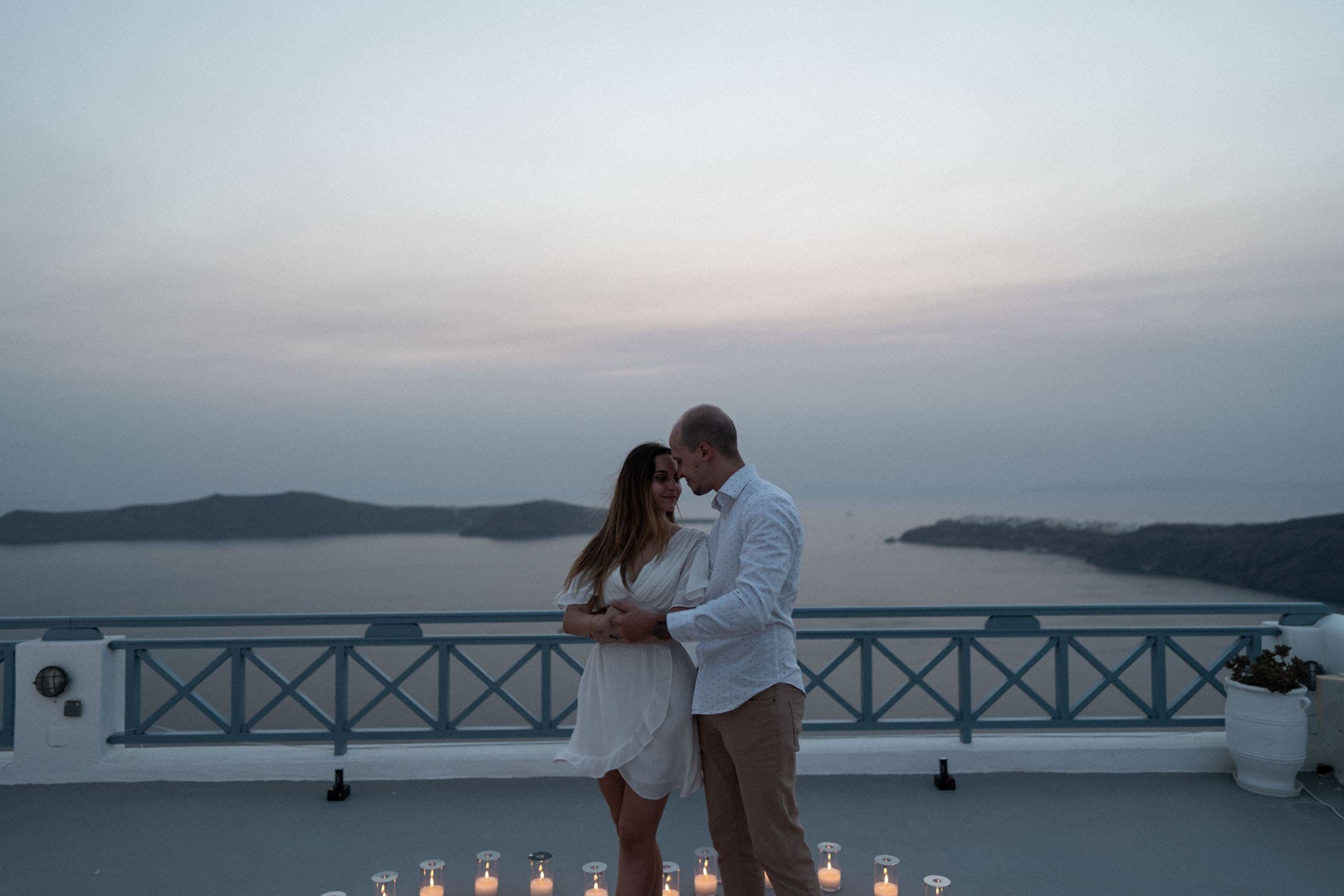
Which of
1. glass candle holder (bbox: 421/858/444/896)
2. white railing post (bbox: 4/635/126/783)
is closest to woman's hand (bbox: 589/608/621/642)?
glass candle holder (bbox: 421/858/444/896)

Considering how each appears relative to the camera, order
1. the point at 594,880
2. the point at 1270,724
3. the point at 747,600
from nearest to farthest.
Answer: the point at 747,600
the point at 594,880
the point at 1270,724

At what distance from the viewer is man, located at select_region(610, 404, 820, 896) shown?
91.0 inches

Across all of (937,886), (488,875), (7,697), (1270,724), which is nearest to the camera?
(937,886)

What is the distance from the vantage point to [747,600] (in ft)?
7.18

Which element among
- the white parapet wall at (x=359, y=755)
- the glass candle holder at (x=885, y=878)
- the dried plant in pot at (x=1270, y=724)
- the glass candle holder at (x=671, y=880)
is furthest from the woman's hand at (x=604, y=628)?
the dried plant in pot at (x=1270, y=724)

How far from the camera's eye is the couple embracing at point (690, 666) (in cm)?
235

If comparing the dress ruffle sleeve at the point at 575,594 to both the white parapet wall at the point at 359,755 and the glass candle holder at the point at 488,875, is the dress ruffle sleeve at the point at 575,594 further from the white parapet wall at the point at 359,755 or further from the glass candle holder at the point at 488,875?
the white parapet wall at the point at 359,755

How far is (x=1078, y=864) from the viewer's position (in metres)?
3.63

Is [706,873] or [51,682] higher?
[51,682]

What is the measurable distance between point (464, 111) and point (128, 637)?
23.6 feet

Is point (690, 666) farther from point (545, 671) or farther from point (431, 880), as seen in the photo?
point (545, 671)

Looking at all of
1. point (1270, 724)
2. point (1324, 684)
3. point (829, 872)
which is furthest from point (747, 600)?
point (1324, 684)

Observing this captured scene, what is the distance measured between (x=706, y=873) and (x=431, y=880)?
1.10 metres

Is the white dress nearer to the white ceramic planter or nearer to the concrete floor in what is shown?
the concrete floor
